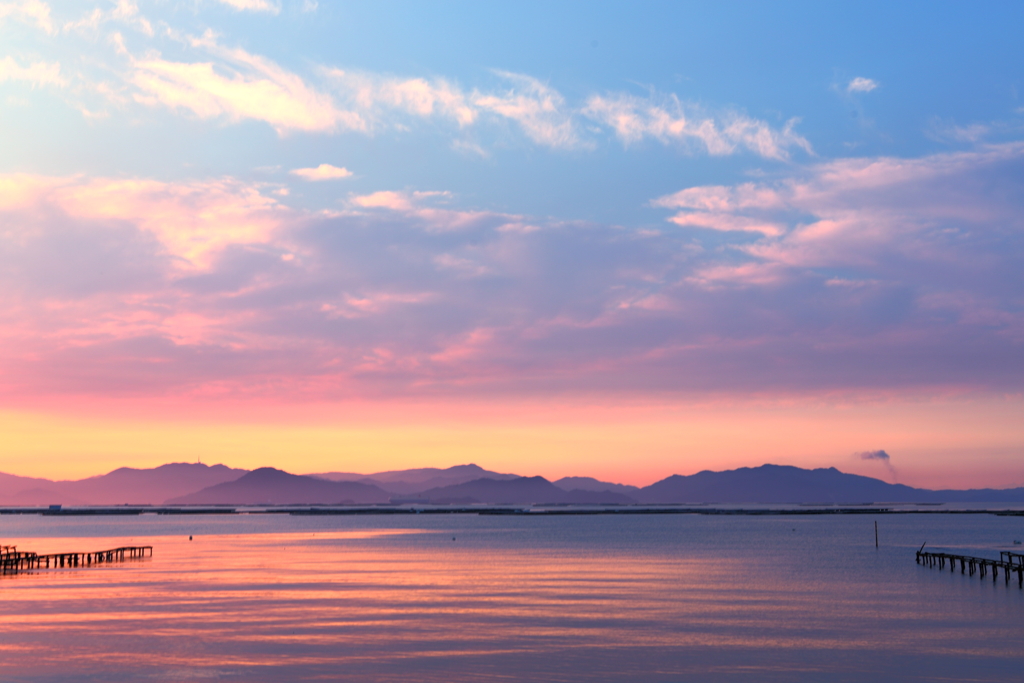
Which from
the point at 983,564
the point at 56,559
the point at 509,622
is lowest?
the point at 983,564

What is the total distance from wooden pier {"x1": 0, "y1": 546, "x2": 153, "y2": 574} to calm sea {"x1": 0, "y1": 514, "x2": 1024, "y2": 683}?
4806 mm

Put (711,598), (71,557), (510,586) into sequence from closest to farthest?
1. (711,598)
2. (510,586)
3. (71,557)

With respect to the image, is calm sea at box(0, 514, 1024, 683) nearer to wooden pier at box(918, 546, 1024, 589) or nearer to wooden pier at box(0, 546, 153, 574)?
wooden pier at box(918, 546, 1024, 589)

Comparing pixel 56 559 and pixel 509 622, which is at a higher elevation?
pixel 509 622

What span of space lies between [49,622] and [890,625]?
135 ft

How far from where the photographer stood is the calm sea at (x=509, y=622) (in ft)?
108

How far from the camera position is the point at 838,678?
103 feet

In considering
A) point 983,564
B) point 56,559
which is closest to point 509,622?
point 983,564

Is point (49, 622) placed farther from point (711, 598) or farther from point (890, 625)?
point (890, 625)

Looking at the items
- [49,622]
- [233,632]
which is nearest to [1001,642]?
[233,632]

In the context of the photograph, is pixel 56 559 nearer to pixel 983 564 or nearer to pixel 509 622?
pixel 509 622

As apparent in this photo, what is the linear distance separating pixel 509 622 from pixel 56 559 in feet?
183

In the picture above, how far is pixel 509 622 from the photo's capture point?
43.7 meters

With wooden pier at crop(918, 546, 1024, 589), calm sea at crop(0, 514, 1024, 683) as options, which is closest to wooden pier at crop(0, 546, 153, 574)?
calm sea at crop(0, 514, 1024, 683)
